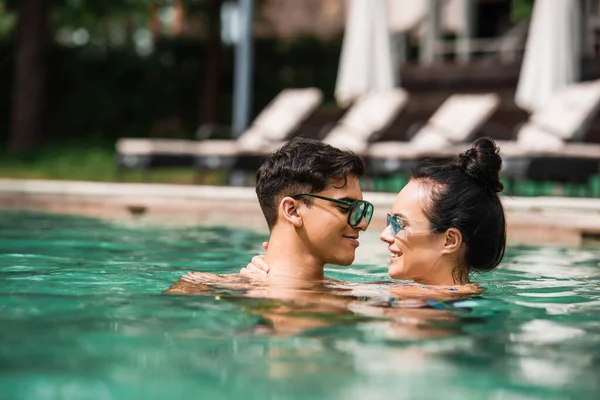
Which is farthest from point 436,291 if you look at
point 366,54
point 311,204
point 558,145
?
point 366,54

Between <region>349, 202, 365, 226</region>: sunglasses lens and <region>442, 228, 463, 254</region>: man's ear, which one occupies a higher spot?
<region>349, 202, 365, 226</region>: sunglasses lens

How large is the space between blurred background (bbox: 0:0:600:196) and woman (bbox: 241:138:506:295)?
11.1 metres

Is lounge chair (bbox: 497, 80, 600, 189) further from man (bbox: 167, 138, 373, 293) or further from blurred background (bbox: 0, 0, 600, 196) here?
man (bbox: 167, 138, 373, 293)

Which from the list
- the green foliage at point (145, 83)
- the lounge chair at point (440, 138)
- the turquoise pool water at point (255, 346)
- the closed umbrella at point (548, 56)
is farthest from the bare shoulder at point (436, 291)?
the green foliage at point (145, 83)

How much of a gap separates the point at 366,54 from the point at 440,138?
306 centimetres

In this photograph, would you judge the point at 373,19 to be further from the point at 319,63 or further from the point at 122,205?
the point at 319,63

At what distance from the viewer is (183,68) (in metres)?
23.5

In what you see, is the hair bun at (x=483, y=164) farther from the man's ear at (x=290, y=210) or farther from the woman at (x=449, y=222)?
the man's ear at (x=290, y=210)

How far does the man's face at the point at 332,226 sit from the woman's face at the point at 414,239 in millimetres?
174

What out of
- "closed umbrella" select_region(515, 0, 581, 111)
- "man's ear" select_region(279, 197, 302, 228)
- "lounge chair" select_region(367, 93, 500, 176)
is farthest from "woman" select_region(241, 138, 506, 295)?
"closed umbrella" select_region(515, 0, 581, 111)

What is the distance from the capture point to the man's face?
13.7ft

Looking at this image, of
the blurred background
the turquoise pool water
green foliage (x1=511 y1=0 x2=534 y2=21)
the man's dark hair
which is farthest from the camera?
green foliage (x1=511 y1=0 x2=534 y2=21)

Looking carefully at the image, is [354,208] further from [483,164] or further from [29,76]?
[29,76]

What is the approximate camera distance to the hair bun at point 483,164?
4.23m
